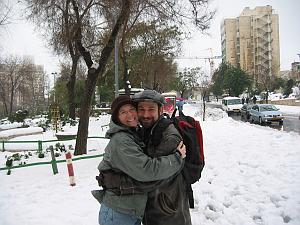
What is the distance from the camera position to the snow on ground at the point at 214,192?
17.5 feet

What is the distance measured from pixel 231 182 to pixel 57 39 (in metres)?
9.88

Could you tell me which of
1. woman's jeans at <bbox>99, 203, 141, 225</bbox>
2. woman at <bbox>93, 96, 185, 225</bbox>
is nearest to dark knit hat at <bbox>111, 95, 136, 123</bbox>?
woman at <bbox>93, 96, 185, 225</bbox>

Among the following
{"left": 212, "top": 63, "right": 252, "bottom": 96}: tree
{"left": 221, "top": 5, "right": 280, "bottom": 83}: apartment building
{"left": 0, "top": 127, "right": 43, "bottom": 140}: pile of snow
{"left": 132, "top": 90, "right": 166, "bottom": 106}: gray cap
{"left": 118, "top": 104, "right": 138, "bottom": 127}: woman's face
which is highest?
{"left": 221, "top": 5, "right": 280, "bottom": 83}: apartment building

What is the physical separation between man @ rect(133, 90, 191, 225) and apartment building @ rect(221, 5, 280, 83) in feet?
227

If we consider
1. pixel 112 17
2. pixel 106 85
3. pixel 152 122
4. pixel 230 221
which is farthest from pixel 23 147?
pixel 106 85

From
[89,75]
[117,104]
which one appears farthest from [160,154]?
[89,75]

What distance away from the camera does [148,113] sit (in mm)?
2713

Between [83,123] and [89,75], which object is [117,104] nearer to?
[89,75]

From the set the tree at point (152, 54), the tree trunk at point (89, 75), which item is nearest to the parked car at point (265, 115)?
the tree at point (152, 54)

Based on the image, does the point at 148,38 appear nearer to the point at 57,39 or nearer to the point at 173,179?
the point at 57,39

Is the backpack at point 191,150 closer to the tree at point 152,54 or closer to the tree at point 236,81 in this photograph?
the tree at point 152,54

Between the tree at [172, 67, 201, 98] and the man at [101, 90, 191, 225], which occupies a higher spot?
the tree at [172, 67, 201, 98]

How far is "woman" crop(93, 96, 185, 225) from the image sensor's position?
7.88 feet

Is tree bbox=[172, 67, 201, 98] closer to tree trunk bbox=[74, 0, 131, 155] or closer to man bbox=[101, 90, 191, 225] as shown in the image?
tree trunk bbox=[74, 0, 131, 155]
